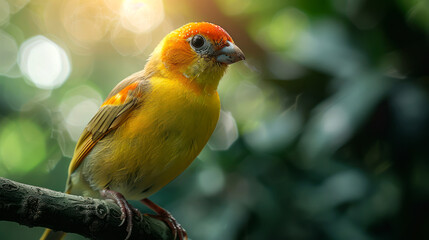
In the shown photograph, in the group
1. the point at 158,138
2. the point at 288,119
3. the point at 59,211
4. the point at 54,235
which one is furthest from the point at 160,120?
the point at 288,119

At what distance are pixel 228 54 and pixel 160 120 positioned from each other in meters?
0.42

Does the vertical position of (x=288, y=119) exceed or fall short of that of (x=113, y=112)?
it falls short

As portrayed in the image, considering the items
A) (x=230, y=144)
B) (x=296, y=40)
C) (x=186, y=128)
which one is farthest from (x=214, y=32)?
→ (x=296, y=40)

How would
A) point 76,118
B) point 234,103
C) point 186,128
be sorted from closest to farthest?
point 186,128 < point 76,118 < point 234,103

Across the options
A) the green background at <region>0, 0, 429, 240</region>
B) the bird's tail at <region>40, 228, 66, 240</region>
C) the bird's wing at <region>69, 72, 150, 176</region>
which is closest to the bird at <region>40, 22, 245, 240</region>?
the bird's wing at <region>69, 72, 150, 176</region>

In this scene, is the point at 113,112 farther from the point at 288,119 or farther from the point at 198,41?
the point at 288,119

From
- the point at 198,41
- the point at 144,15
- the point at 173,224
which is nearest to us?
the point at 198,41

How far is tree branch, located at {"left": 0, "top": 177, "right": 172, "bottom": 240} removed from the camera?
4.43ft

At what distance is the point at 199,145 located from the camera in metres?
1.86

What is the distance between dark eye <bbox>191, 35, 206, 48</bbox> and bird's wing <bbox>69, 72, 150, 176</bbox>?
292mm

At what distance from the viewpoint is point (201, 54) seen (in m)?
1.91

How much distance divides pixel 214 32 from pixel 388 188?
7.82ft

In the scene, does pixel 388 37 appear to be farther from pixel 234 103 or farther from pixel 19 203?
pixel 19 203

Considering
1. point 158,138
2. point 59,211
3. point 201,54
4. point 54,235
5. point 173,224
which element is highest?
point 201,54
